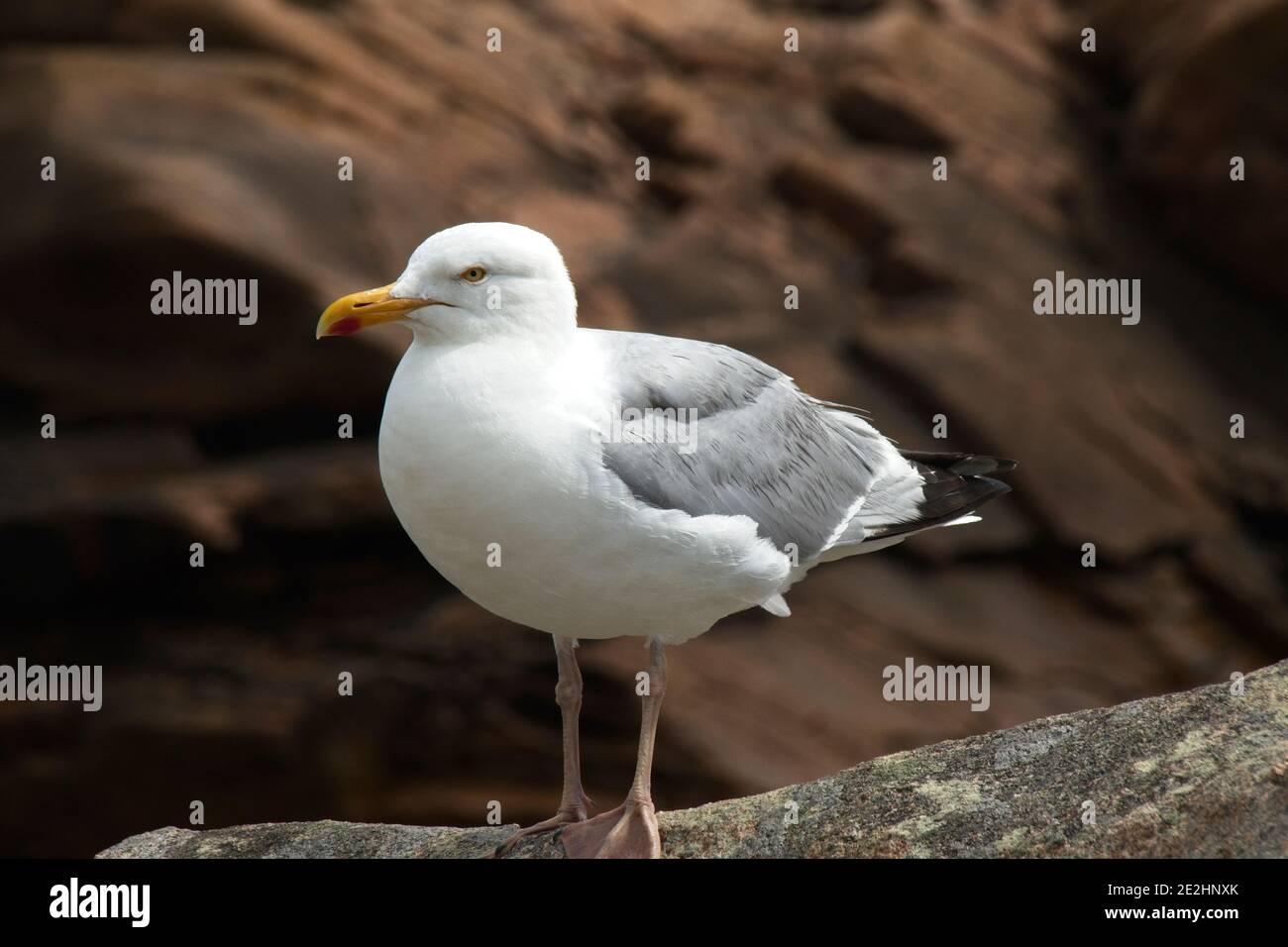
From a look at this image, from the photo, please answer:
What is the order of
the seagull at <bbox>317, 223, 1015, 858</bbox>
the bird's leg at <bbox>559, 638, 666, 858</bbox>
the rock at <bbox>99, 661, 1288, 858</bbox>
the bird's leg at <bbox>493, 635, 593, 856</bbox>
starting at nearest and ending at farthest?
1. the rock at <bbox>99, 661, 1288, 858</bbox>
2. the seagull at <bbox>317, 223, 1015, 858</bbox>
3. the bird's leg at <bbox>559, 638, 666, 858</bbox>
4. the bird's leg at <bbox>493, 635, 593, 856</bbox>

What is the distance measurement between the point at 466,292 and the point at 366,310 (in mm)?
261

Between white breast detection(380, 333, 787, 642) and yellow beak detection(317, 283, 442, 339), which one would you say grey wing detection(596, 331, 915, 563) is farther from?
yellow beak detection(317, 283, 442, 339)

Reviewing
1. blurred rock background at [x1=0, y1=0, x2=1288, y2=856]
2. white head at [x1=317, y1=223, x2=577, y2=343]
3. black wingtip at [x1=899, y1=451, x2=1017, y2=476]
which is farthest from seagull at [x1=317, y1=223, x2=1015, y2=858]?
blurred rock background at [x1=0, y1=0, x2=1288, y2=856]

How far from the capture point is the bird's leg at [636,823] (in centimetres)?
418

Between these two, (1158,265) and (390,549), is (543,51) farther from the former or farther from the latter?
(1158,265)

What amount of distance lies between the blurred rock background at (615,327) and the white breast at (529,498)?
434 cm

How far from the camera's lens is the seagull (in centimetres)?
375

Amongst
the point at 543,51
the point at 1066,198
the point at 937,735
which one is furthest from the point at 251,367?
the point at 1066,198

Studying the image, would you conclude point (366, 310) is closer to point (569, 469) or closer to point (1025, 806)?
point (569, 469)

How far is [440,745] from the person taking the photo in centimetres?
830

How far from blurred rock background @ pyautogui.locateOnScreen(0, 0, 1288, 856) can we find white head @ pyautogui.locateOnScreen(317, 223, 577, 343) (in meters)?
4.51

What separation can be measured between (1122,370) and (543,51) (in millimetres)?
4236

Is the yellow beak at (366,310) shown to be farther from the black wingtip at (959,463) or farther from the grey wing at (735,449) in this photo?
the black wingtip at (959,463)

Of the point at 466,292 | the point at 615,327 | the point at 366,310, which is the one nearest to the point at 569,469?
the point at 466,292
